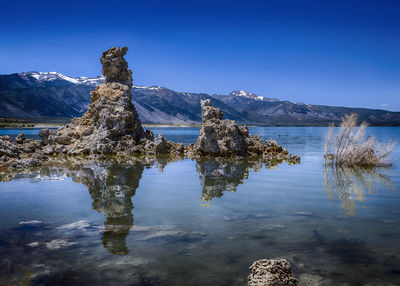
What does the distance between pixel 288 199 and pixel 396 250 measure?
108 inches

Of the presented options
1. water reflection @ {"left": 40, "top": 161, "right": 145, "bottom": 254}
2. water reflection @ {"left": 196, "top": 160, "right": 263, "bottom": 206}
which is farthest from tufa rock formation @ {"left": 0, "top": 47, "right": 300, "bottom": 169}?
water reflection @ {"left": 40, "top": 161, "right": 145, "bottom": 254}

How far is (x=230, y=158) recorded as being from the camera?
1404cm

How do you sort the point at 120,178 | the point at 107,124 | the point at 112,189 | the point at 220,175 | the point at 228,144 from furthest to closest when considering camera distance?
the point at 107,124
the point at 228,144
the point at 220,175
the point at 120,178
the point at 112,189

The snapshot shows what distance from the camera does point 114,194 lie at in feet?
24.0

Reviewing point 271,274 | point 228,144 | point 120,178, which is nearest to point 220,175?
point 120,178

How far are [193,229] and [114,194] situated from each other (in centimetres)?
273

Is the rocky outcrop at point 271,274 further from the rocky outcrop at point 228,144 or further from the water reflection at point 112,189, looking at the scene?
the rocky outcrop at point 228,144

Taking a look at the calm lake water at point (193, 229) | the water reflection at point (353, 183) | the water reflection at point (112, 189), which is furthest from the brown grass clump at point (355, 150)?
the water reflection at point (112, 189)

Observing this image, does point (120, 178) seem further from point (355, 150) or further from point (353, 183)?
point (355, 150)

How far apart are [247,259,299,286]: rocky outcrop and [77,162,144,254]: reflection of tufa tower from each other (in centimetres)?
154

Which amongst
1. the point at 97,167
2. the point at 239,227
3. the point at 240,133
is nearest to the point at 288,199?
the point at 239,227

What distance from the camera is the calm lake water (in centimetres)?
Answer: 374

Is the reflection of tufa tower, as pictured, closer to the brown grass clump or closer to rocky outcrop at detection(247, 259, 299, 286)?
rocky outcrop at detection(247, 259, 299, 286)

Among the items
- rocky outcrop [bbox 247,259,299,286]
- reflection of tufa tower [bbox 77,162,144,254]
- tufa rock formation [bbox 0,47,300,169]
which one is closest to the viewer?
rocky outcrop [bbox 247,259,299,286]
